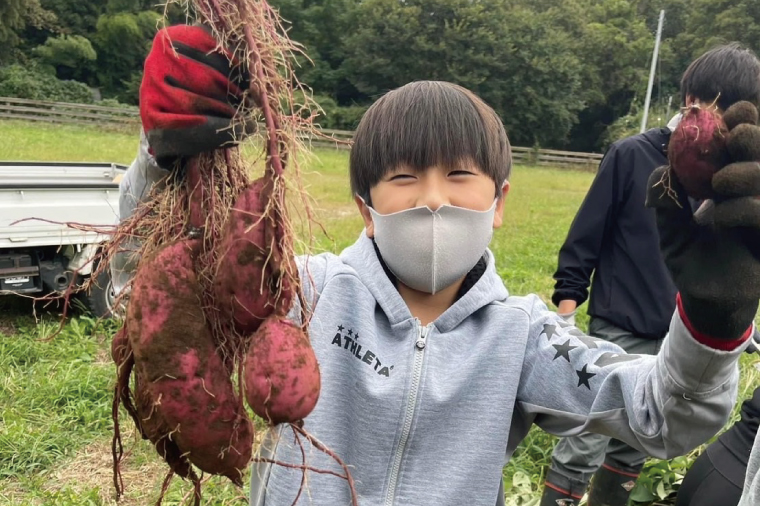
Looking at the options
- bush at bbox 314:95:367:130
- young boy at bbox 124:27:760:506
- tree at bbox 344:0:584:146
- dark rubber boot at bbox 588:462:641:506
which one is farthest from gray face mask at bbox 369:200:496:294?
tree at bbox 344:0:584:146

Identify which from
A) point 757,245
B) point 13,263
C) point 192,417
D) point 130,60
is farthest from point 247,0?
point 130,60

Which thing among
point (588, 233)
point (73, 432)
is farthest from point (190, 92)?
point (73, 432)

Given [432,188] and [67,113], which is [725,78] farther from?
[67,113]

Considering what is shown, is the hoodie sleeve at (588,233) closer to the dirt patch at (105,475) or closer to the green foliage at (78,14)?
the dirt patch at (105,475)

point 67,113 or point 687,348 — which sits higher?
point 687,348

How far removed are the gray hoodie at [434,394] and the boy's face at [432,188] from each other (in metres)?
0.20

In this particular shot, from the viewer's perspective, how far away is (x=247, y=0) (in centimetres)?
106

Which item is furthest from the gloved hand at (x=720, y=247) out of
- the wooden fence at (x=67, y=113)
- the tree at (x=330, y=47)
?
the tree at (x=330, y=47)

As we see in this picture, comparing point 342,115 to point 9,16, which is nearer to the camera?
point 9,16

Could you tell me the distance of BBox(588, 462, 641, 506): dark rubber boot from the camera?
2932mm

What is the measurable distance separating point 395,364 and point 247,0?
83 cm

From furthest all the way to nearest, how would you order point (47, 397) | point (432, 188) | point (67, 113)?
point (67, 113) < point (47, 397) < point (432, 188)

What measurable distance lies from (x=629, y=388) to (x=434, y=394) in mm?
415

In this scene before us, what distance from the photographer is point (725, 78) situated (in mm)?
2355
